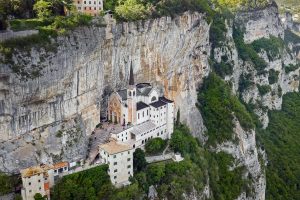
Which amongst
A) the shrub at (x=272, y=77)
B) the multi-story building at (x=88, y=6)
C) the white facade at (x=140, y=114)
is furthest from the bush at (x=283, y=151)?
the multi-story building at (x=88, y=6)

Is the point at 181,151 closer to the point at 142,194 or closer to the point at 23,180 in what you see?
the point at 142,194

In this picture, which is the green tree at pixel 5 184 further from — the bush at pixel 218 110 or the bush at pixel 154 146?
the bush at pixel 218 110

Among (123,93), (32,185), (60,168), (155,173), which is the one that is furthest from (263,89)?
(32,185)

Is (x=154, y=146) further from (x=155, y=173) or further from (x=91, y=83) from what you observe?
(x=91, y=83)

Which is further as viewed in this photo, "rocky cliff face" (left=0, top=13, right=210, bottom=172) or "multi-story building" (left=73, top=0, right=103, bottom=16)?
"multi-story building" (left=73, top=0, right=103, bottom=16)

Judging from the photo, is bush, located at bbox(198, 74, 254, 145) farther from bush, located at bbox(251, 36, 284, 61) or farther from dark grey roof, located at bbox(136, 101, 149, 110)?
bush, located at bbox(251, 36, 284, 61)

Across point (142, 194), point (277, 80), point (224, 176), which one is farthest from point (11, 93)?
point (277, 80)

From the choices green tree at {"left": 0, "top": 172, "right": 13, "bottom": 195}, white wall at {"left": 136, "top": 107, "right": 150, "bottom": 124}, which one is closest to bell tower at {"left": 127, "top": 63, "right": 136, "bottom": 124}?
white wall at {"left": 136, "top": 107, "right": 150, "bottom": 124}
